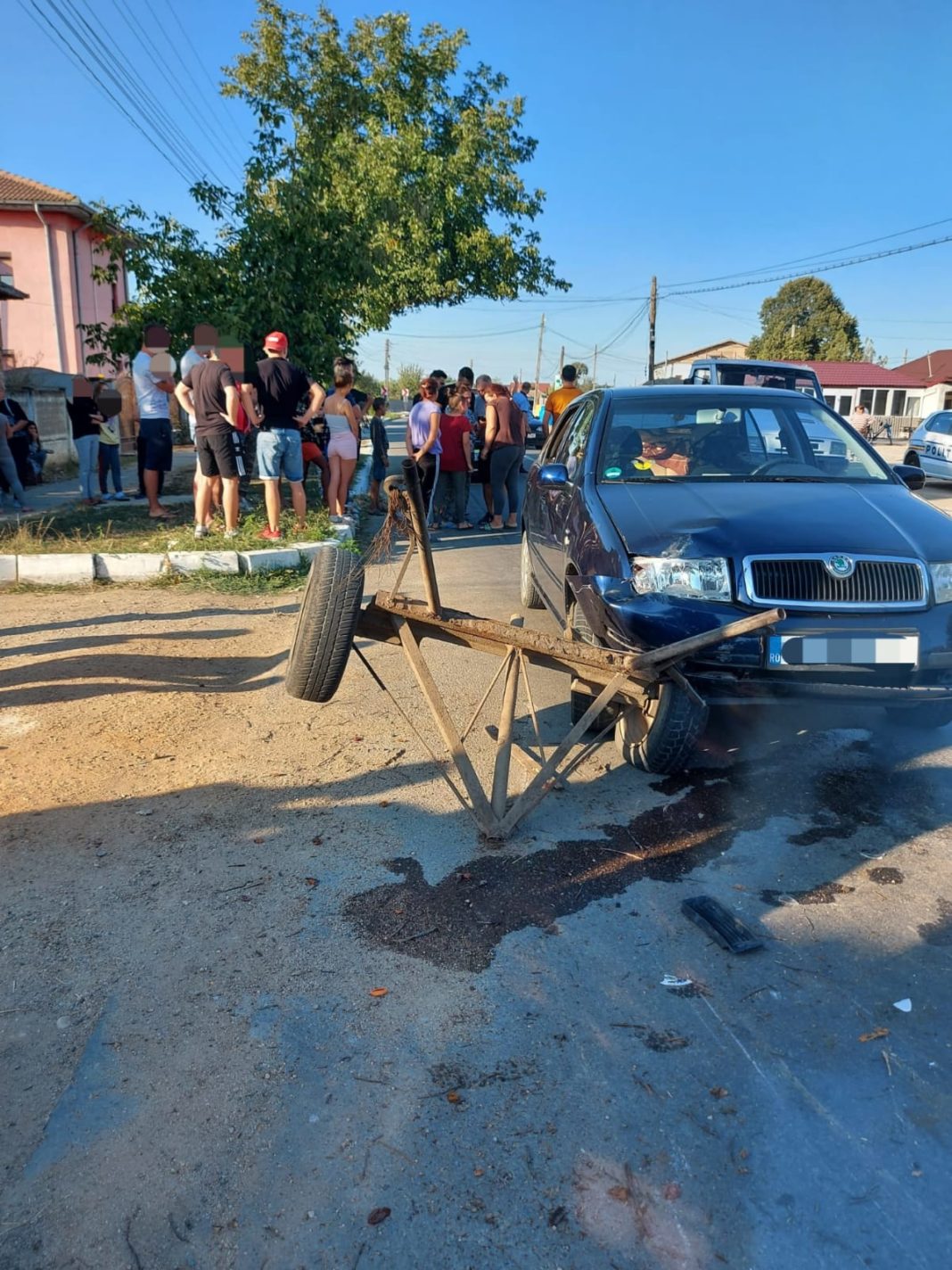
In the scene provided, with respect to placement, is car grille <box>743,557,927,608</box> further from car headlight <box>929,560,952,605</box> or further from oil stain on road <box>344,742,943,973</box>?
oil stain on road <box>344,742,943,973</box>

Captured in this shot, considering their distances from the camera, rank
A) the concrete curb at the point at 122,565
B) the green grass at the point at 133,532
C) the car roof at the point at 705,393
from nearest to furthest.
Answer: the car roof at the point at 705,393, the concrete curb at the point at 122,565, the green grass at the point at 133,532

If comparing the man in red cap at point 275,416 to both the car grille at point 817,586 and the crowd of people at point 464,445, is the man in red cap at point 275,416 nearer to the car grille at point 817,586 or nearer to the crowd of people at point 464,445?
the crowd of people at point 464,445

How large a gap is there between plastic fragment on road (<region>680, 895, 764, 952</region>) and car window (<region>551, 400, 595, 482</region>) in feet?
8.60

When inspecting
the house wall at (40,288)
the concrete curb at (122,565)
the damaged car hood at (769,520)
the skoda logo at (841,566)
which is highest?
the house wall at (40,288)

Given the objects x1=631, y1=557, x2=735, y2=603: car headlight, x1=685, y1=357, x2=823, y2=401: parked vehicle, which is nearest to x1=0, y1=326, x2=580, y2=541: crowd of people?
x1=685, y1=357, x2=823, y2=401: parked vehicle

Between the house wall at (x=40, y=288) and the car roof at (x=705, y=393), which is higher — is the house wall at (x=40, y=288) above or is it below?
above

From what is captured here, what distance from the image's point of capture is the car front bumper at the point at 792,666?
148 inches

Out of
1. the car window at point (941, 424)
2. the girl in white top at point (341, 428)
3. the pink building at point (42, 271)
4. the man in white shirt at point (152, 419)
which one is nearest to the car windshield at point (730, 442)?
the girl in white top at point (341, 428)

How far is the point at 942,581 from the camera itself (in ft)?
13.1

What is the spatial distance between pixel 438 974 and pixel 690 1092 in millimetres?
818

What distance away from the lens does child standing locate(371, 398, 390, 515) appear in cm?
1306

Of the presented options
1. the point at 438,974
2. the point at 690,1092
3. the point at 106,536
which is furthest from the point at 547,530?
the point at 106,536

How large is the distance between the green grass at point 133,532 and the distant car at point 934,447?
13.5 m

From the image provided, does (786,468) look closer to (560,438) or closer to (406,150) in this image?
(560,438)
